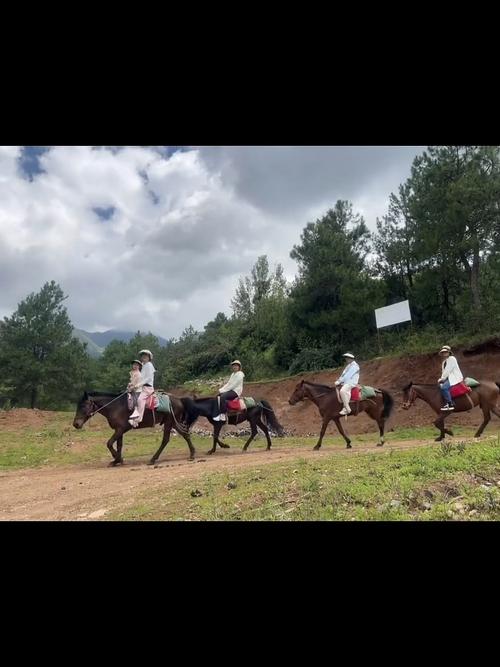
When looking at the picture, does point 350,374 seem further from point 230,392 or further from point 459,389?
point 230,392

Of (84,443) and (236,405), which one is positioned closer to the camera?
(236,405)

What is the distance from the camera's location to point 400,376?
1656cm

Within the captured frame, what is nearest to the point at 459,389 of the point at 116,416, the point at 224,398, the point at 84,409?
the point at 224,398

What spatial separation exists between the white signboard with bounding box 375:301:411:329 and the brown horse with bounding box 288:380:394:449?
3.80 metres

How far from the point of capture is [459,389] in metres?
9.41

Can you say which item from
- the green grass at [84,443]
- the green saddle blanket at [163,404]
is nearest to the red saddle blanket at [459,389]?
the green grass at [84,443]

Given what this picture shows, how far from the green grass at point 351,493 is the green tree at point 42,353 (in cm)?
2120

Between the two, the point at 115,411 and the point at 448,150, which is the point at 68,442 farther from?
the point at 448,150

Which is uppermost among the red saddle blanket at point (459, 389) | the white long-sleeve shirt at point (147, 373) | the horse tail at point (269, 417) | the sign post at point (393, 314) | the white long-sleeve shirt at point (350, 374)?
the sign post at point (393, 314)

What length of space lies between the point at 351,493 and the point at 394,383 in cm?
1222

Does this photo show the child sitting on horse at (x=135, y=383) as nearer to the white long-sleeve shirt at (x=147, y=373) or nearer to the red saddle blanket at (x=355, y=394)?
the white long-sleeve shirt at (x=147, y=373)

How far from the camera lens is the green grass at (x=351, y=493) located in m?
4.44

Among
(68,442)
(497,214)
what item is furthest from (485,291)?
(68,442)

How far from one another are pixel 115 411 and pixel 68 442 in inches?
174
